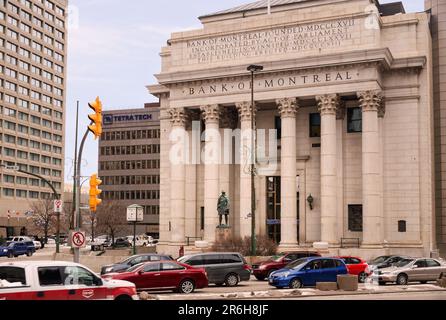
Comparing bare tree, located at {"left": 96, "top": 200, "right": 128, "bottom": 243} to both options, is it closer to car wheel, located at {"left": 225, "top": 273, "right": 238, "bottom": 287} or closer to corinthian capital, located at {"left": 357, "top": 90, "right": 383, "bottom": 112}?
corinthian capital, located at {"left": 357, "top": 90, "right": 383, "bottom": 112}

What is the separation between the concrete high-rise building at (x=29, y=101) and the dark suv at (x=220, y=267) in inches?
3881

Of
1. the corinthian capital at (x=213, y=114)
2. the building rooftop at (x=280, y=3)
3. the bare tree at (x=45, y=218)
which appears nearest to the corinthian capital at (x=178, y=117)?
the corinthian capital at (x=213, y=114)

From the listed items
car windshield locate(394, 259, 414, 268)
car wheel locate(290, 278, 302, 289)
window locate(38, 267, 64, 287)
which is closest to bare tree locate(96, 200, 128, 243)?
car windshield locate(394, 259, 414, 268)

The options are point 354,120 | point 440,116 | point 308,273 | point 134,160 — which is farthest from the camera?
point 134,160

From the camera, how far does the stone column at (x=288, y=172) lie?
183 ft

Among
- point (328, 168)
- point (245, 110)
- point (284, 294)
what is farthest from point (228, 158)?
point (284, 294)

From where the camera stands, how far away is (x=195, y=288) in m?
28.4

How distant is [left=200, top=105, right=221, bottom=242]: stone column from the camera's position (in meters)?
58.7

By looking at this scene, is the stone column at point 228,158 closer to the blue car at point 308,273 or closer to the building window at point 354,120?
the building window at point 354,120

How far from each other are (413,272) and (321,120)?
23786 mm

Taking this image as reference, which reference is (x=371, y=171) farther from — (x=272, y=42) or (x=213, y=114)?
(x=213, y=114)

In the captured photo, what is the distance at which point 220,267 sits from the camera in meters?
32.6

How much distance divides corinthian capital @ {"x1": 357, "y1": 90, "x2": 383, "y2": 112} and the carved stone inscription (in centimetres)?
519
